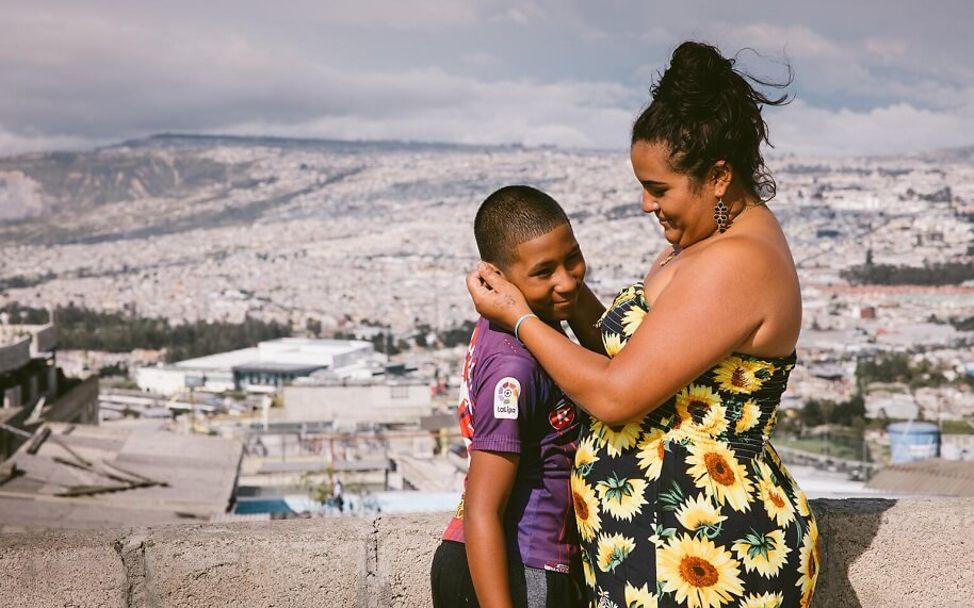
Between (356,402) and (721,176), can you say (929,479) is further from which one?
(356,402)

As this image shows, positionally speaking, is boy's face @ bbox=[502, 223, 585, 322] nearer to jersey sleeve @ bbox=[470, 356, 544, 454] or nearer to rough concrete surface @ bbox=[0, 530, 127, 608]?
jersey sleeve @ bbox=[470, 356, 544, 454]

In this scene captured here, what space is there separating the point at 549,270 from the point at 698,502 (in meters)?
0.45

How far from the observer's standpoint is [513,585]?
1628mm

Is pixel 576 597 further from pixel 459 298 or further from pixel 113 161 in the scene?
pixel 113 161

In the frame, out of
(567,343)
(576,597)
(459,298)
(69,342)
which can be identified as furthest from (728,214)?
(459,298)

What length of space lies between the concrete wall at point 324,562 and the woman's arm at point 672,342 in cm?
67

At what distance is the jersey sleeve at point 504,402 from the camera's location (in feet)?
5.09

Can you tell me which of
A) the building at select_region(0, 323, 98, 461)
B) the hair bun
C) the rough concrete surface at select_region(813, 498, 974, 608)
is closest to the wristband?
the hair bun

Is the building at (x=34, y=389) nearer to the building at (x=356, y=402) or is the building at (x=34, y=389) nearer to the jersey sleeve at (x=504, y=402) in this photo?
the jersey sleeve at (x=504, y=402)

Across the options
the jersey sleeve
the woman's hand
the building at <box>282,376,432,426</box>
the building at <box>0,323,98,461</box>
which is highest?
the woman's hand

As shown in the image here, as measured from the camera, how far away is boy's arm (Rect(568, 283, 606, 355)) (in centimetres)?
196

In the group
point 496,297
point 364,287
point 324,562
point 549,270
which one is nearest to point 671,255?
point 549,270

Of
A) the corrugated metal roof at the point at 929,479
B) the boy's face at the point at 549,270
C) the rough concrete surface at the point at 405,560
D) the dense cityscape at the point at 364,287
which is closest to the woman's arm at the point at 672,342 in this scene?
the boy's face at the point at 549,270

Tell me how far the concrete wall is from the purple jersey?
16.5 inches
